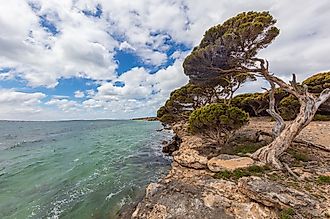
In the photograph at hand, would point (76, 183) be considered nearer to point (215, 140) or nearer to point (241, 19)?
point (215, 140)

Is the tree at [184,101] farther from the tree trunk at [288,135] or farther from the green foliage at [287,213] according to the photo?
the green foliage at [287,213]

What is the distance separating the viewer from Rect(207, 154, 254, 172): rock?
32.1 feet

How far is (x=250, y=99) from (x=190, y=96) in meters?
10.3

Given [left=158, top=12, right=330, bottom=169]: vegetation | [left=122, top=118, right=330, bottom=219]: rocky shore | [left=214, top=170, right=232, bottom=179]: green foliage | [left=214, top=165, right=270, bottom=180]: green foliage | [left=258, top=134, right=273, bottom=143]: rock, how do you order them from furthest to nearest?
[left=258, top=134, right=273, bottom=143]: rock → [left=158, top=12, right=330, bottom=169]: vegetation → [left=214, top=170, right=232, bottom=179]: green foliage → [left=214, top=165, right=270, bottom=180]: green foliage → [left=122, top=118, right=330, bottom=219]: rocky shore

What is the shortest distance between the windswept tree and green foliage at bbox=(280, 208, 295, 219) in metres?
3.38

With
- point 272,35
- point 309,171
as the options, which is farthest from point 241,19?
point 309,171

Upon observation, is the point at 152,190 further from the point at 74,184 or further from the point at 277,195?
the point at 74,184

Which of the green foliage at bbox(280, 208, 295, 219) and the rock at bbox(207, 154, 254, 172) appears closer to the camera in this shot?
the green foliage at bbox(280, 208, 295, 219)

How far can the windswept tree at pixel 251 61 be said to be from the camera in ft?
34.6

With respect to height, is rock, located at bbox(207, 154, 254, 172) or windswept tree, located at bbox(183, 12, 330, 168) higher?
windswept tree, located at bbox(183, 12, 330, 168)

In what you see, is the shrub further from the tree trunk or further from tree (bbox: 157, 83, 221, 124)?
tree (bbox: 157, 83, 221, 124)

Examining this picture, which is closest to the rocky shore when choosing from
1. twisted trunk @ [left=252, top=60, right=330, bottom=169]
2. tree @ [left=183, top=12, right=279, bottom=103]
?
twisted trunk @ [left=252, top=60, right=330, bottom=169]

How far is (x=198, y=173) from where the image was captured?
10469 millimetres

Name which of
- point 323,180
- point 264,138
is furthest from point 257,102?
point 323,180
